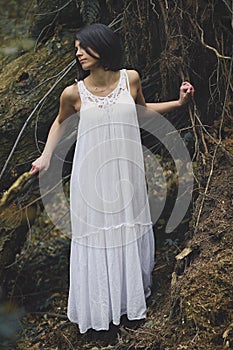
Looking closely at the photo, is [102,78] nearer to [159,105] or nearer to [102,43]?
[102,43]

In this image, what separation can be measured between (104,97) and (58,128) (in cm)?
37

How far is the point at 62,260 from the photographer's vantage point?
4930 millimetres

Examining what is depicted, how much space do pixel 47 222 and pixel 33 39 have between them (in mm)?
1851

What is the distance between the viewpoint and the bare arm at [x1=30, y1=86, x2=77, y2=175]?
11.4 ft

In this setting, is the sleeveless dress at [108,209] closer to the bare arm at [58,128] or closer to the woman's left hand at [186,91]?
the bare arm at [58,128]

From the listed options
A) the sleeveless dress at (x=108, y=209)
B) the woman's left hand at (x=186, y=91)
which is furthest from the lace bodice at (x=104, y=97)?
the woman's left hand at (x=186, y=91)

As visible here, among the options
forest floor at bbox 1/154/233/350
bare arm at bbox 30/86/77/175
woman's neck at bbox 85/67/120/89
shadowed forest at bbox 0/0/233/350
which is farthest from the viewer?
bare arm at bbox 30/86/77/175

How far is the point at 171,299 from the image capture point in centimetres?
338

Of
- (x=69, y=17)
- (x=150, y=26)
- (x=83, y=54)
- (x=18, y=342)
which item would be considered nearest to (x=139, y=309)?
(x=18, y=342)

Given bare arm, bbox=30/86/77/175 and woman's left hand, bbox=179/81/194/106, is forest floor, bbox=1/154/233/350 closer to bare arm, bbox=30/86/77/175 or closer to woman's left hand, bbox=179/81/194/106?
woman's left hand, bbox=179/81/194/106

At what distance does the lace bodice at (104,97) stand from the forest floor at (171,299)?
77cm

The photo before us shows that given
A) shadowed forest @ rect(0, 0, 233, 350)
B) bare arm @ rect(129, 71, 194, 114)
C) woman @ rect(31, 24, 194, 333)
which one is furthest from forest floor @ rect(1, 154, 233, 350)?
bare arm @ rect(129, 71, 194, 114)

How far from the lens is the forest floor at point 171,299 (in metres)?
3.10

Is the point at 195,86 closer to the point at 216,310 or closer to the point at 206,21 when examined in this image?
the point at 206,21
